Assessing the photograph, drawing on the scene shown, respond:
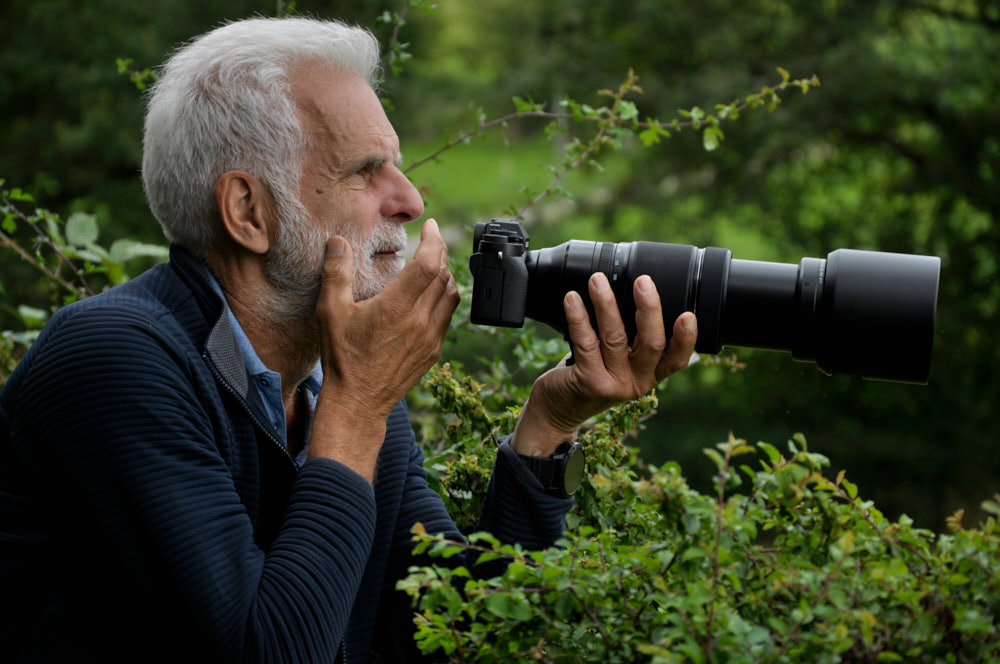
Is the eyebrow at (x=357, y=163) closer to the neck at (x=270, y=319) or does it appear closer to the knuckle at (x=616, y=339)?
the neck at (x=270, y=319)

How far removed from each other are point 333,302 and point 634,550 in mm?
728

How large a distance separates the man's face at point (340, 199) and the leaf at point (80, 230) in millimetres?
1268

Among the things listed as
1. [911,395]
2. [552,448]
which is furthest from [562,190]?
[911,395]

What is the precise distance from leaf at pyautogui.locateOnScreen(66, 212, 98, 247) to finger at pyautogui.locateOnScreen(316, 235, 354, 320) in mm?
1324

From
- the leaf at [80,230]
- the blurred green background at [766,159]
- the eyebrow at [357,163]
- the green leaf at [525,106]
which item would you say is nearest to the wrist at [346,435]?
the eyebrow at [357,163]

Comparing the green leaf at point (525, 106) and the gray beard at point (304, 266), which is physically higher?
the green leaf at point (525, 106)

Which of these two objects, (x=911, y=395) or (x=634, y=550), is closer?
(x=634, y=550)

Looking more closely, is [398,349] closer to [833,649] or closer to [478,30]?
[833,649]

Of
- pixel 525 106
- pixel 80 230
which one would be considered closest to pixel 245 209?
pixel 525 106

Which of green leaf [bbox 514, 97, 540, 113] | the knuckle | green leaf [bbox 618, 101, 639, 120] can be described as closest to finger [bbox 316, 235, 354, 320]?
the knuckle

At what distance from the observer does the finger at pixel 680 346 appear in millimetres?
1906

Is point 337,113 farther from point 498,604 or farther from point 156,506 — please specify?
point 498,604

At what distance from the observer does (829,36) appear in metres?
7.50

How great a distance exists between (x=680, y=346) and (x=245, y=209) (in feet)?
2.72
